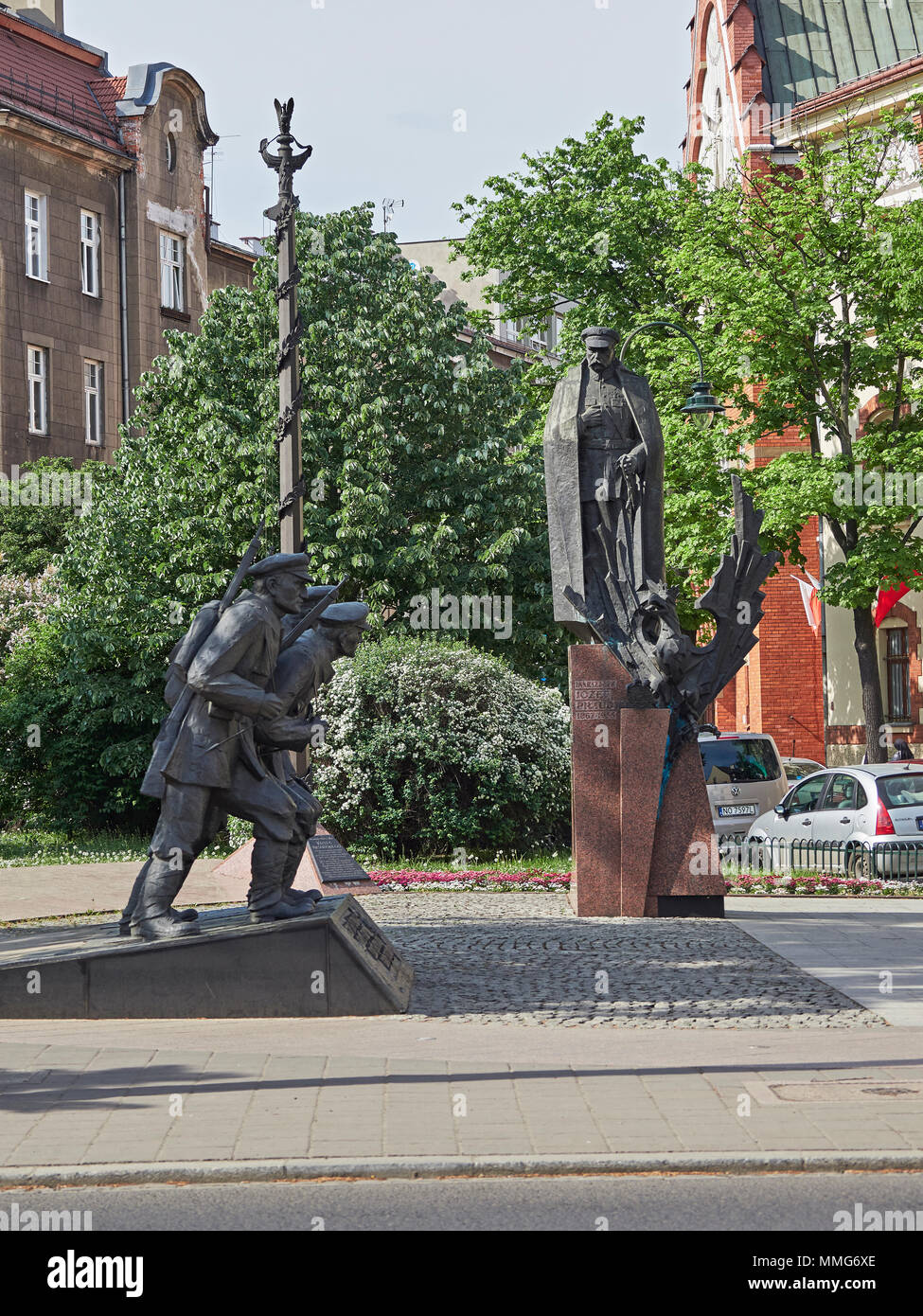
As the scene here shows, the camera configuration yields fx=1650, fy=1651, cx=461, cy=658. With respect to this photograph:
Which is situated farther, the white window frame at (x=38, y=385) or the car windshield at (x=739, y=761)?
the white window frame at (x=38, y=385)

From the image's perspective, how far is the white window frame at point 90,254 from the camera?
41344 millimetres

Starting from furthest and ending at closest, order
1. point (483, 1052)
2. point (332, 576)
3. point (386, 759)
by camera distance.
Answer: point (332, 576) → point (386, 759) → point (483, 1052)

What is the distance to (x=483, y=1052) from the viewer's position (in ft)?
27.6

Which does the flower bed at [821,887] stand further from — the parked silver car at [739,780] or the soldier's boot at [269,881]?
the soldier's boot at [269,881]

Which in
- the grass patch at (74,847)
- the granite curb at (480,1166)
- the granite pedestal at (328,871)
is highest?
the granite pedestal at (328,871)

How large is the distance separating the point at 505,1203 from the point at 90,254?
38940 mm

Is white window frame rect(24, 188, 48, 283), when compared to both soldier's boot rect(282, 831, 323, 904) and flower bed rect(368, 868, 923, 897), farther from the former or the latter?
soldier's boot rect(282, 831, 323, 904)

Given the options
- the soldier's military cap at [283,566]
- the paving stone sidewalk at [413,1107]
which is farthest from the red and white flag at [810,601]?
the paving stone sidewalk at [413,1107]

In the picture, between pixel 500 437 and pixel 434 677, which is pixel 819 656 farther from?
pixel 434 677

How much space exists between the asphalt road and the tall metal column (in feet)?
33.4

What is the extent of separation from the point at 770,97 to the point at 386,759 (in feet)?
92.4

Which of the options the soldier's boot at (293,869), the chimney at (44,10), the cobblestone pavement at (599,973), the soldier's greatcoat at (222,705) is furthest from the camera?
the chimney at (44,10)

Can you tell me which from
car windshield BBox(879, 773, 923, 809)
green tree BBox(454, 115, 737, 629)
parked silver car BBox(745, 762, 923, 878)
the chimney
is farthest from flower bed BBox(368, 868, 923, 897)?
the chimney
